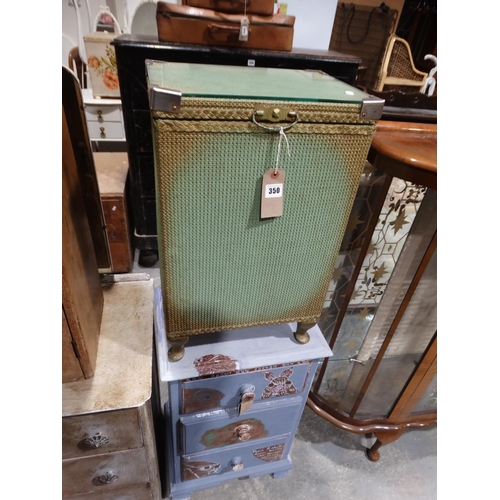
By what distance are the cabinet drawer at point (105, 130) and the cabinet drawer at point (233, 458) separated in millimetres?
2044

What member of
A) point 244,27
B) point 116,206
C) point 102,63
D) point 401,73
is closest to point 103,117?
point 102,63

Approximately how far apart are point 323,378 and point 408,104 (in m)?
0.97

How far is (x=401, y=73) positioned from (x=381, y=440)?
2.94 meters

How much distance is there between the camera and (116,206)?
1.78m

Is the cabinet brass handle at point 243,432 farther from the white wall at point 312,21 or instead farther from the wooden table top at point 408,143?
the white wall at point 312,21

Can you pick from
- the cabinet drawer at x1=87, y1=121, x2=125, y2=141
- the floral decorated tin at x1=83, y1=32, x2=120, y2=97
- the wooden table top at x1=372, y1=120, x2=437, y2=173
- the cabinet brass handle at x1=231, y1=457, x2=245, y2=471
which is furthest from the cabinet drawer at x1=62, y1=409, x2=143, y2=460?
the cabinet drawer at x1=87, y1=121, x2=125, y2=141

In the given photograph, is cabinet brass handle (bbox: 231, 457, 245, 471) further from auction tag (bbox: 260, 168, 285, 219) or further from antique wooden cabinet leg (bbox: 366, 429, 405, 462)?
auction tag (bbox: 260, 168, 285, 219)

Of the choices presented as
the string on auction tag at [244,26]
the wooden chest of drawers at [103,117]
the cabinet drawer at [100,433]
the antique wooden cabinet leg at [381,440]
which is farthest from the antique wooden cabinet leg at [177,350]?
the wooden chest of drawers at [103,117]

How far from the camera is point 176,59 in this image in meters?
1.36

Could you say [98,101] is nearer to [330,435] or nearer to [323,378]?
[323,378]

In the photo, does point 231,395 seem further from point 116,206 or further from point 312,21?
point 312,21

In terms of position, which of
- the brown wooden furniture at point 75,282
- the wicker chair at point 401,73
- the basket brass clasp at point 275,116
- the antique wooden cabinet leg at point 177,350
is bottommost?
the antique wooden cabinet leg at point 177,350

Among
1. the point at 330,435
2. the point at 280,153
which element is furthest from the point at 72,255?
the point at 330,435

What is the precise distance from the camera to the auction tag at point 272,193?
60 centimetres
